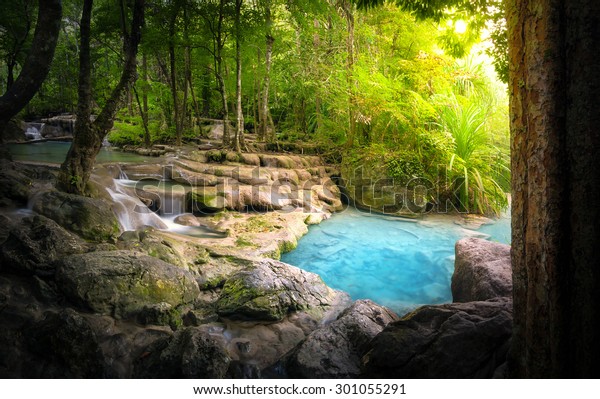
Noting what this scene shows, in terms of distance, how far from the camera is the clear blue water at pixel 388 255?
510cm

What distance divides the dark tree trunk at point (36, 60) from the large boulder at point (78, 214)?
3.97 ft

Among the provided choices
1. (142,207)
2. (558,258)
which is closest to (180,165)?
(142,207)

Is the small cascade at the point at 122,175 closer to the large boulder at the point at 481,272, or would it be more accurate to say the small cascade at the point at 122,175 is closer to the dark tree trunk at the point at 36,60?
the dark tree trunk at the point at 36,60

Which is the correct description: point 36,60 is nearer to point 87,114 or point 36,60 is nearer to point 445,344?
point 87,114

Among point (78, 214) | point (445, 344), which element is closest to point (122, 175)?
point (78, 214)

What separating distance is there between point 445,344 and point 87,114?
5349 mm

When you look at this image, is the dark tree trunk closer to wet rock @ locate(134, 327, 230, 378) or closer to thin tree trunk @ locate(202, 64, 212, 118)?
wet rock @ locate(134, 327, 230, 378)

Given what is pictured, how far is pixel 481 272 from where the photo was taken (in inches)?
155

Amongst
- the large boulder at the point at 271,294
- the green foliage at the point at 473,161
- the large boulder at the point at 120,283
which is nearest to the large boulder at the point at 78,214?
the large boulder at the point at 120,283

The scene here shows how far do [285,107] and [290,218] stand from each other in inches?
474

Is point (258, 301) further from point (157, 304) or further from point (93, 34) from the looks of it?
point (93, 34)

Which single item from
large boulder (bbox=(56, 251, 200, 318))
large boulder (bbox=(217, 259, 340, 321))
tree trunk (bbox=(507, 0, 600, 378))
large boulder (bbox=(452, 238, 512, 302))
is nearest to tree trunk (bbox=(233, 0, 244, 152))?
large boulder (bbox=(217, 259, 340, 321))

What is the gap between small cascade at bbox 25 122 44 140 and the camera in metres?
15.6

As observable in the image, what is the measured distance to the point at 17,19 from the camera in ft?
28.9
